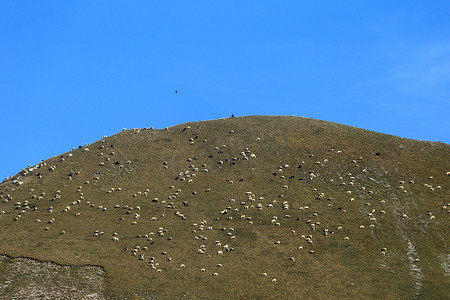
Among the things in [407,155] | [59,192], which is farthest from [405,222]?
[59,192]

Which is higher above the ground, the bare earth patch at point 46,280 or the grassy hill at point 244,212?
the grassy hill at point 244,212

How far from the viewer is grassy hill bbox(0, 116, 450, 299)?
6919 centimetres

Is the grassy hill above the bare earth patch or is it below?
above

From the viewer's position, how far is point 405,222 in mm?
84062

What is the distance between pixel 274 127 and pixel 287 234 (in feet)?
134

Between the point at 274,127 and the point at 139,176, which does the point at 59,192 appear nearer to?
the point at 139,176

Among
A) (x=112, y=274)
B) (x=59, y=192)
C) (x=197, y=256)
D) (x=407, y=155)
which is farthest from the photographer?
(x=407, y=155)

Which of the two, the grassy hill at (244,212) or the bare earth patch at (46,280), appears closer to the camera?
the bare earth patch at (46,280)

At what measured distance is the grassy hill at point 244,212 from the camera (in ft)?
227

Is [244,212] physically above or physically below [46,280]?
above

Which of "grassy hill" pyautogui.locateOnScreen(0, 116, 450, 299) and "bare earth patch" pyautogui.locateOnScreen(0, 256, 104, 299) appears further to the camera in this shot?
"grassy hill" pyautogui.locateOnScreen(0, 116, 450, 299)

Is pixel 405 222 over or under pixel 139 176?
under

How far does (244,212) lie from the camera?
88.5 meters

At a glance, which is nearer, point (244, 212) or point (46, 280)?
point (46, 280)
